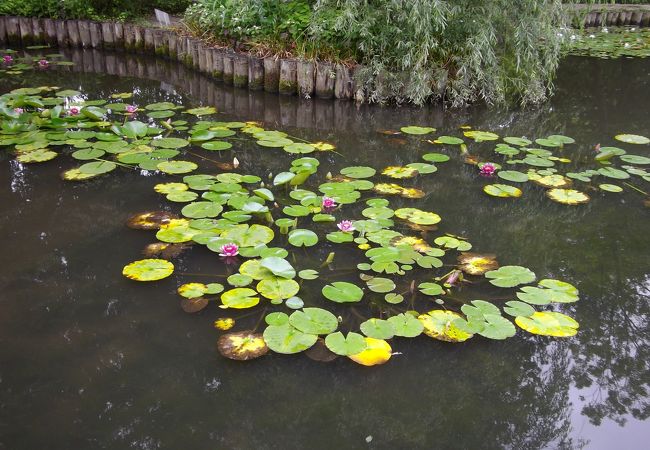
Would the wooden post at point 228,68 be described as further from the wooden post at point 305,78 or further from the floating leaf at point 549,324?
the floating leaf at point 549,324

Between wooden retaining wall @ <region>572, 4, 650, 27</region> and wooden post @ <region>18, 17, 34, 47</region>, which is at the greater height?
wooden retaining wall @ <region>572, 4, 650, 27</region>

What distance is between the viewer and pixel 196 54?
17.9 ft

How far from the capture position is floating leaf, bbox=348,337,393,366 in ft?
5.47

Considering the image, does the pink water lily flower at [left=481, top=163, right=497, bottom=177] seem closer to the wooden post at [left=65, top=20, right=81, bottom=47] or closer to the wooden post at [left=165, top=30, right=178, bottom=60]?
the wooden post at [left=165, top=30, right=178, bottom=60]

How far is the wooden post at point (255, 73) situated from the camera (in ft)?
15.8

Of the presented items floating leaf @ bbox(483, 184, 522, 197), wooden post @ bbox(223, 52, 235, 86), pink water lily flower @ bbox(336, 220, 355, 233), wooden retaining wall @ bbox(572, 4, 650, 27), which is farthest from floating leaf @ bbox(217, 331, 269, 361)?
wooden retaining wall @ bbox(572, 4, 650, 27)

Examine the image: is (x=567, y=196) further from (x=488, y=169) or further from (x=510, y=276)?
(x=510, y=276)

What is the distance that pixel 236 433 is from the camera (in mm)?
1444

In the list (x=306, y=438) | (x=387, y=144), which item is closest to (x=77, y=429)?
(x=306, y=438)

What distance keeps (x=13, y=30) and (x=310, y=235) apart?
6190 millimetres

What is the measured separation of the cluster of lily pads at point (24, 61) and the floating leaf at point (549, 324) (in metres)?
5.42

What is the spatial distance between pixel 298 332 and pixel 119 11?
23.3ft

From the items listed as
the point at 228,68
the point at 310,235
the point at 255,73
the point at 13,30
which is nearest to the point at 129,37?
the point at 13,30

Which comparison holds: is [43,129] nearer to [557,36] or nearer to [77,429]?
[77,429]
